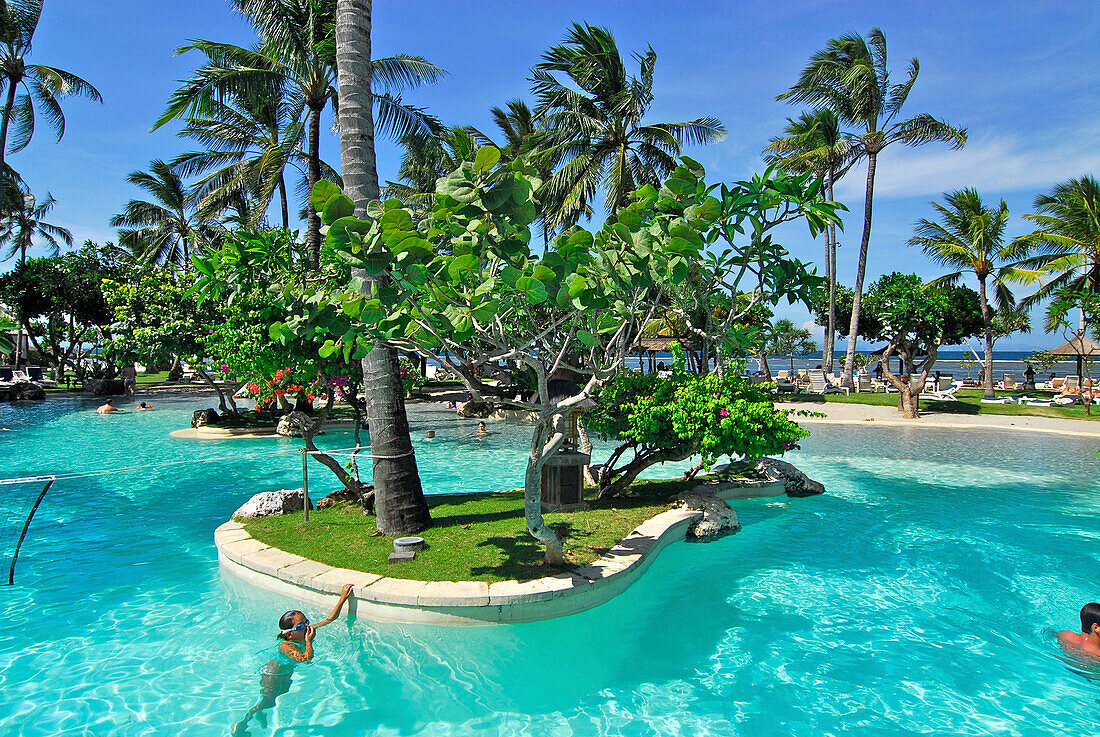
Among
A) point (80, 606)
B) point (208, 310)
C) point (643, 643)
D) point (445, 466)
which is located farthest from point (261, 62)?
point (643, 643)

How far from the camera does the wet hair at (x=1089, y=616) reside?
5.79m

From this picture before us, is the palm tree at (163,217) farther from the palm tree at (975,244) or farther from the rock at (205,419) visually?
the palm tree at (975,244)

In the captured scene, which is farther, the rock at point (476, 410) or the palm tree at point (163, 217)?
the palm tree at point (163, 217)

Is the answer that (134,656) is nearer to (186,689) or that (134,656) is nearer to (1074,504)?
(186,689)

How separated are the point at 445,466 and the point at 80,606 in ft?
28.6

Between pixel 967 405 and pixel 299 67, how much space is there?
27.6 meters

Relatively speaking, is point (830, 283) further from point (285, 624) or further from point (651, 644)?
point (285, 624)

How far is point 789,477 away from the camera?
40.1ft

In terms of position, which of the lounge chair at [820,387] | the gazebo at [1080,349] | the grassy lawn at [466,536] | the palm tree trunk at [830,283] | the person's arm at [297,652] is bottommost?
the person's arm at [297,652]

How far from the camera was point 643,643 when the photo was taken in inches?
242

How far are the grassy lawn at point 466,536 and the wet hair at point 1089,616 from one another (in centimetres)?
471

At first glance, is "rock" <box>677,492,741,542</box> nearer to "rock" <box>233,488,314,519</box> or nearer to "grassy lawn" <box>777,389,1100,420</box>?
"rock" <box>233,488,314,519</box>

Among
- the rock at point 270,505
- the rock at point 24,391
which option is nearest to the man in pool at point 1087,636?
the rock at point 270,505

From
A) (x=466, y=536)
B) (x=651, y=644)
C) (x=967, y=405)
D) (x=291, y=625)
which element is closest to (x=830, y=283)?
(x=967, y=405)
